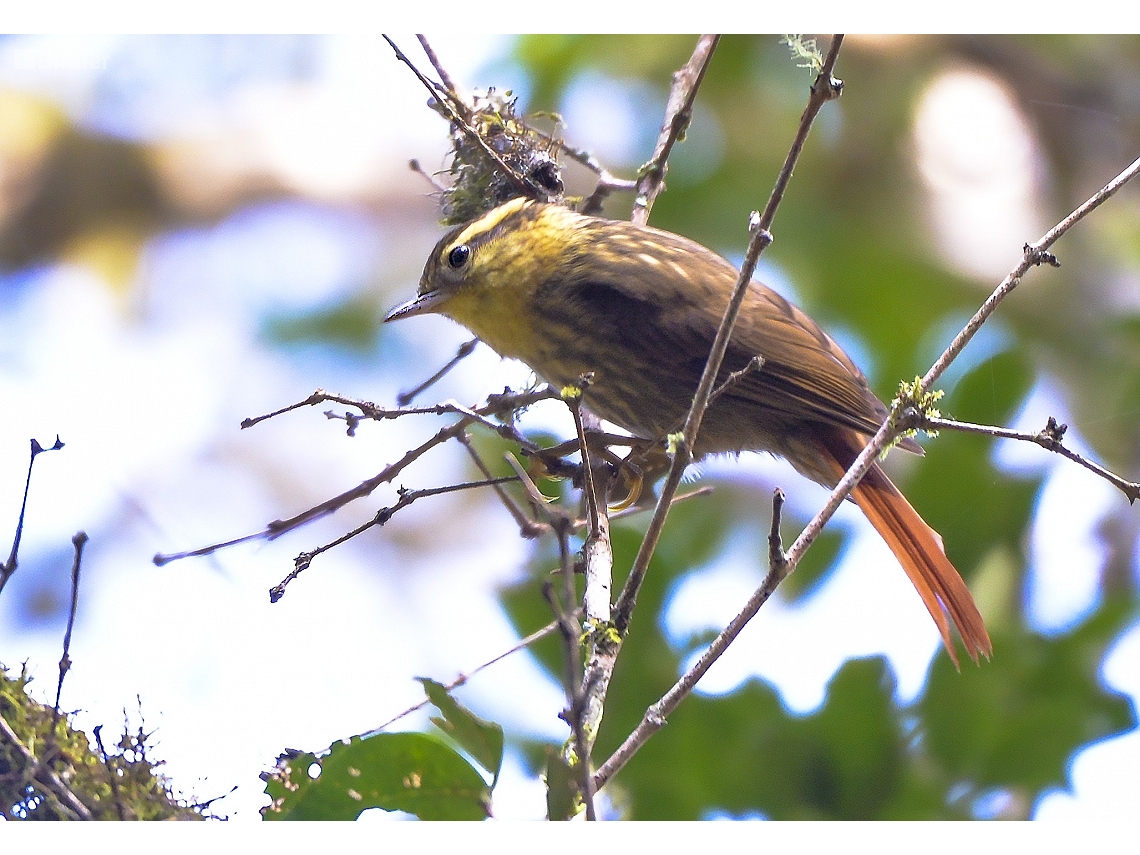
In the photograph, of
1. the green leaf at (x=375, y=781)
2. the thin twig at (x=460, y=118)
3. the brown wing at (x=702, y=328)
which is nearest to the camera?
the green leaf at (x=375, y=781)

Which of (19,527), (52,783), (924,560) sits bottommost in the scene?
(52,783)

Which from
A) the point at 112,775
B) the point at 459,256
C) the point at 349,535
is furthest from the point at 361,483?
the point at 459,256

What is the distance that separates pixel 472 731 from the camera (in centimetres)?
155

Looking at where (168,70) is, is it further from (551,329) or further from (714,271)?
(714,271)

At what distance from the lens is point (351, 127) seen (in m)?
3.93

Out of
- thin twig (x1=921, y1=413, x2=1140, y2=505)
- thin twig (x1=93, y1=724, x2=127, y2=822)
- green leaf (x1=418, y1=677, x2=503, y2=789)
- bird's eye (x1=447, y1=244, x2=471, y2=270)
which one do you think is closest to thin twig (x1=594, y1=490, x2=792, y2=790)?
green leaf (x1=418, y1=677, x2=503, y2=789)

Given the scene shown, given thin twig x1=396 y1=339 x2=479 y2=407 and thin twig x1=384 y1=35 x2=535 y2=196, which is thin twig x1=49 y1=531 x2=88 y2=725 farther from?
thin twig x1=384 y1=35 x2=535 y2=196

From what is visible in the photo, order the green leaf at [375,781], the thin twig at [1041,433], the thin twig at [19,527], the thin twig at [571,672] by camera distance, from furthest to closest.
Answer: the thin twig at [19,527] < the thin twig at [1041,433] < the green leaf at [375,781] < the thin twig at [571,672]

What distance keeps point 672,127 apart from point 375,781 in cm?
142

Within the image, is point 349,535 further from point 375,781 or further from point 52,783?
point 52,783

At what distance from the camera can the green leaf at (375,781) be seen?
5.02 ft

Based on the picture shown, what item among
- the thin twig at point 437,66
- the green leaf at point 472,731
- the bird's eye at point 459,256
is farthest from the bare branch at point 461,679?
the thin twig at point 437,66

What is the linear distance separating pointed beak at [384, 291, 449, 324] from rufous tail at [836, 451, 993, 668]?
3.26 feet

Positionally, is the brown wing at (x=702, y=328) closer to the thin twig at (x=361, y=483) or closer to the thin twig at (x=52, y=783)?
the thin twig at (x=361, y=483)
